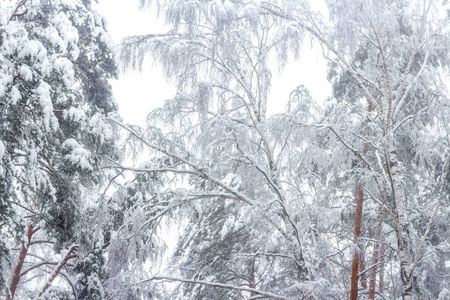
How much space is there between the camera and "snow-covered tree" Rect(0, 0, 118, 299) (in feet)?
19.3

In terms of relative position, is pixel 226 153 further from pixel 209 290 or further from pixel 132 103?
pixel 132 103

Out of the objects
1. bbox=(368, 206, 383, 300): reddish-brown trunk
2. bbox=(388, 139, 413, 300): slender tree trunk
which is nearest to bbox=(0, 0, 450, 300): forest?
bbox=(388, 139, 413, 300): slender tree trunk

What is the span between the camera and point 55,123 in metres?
6.25

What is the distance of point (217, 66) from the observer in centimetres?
590

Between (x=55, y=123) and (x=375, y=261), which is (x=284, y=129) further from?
(x=375, y=261)

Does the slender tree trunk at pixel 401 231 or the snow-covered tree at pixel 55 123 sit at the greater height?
the snow-covered tree at pixel 55 123

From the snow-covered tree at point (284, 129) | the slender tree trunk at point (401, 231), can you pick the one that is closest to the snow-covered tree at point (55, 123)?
the snow-covered tree at point (284, 129)

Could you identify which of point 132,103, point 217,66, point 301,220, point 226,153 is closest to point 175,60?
point 217,66

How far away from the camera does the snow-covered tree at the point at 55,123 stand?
588 cm

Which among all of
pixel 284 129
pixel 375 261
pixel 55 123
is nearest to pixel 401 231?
pixel 284 129

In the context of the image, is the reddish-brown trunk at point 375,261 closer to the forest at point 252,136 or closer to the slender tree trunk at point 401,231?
the forest at point 252,136

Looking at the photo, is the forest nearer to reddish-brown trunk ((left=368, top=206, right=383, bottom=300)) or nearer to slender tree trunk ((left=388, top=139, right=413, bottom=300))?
slender tree trunk ((left=388, top=139, right=413, bottom=300))

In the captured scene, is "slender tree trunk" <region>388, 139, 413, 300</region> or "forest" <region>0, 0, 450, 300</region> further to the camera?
"forest" <region>0, 0, 450, 300</region>

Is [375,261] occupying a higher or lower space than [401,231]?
higher
